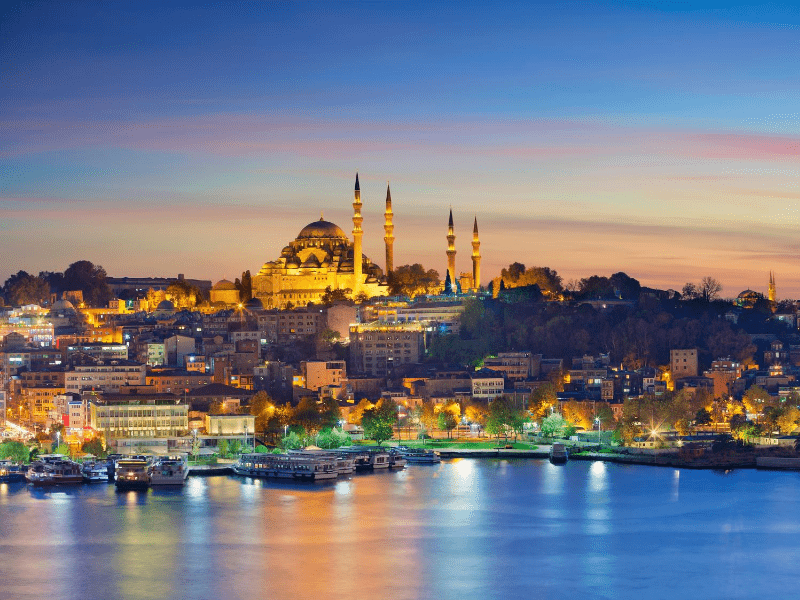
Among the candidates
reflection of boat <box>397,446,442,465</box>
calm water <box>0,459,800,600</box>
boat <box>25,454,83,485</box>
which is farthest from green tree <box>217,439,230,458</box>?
boat <box>25,454,83,485</box>

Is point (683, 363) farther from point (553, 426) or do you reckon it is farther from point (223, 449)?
point (223, 449)

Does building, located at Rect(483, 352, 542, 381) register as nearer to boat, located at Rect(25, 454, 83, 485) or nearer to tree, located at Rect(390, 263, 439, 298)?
tree, located at Rect(390, 263, 439, 298)

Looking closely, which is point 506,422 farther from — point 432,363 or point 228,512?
point 228,512

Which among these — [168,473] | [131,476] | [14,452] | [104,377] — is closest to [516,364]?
[104,377]

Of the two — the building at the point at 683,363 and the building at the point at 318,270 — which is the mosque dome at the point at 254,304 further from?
the building at the point at 683,363

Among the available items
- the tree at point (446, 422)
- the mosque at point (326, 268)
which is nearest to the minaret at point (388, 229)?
the mosque at point (326, 268)

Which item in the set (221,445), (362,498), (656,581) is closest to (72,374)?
(221,445)
